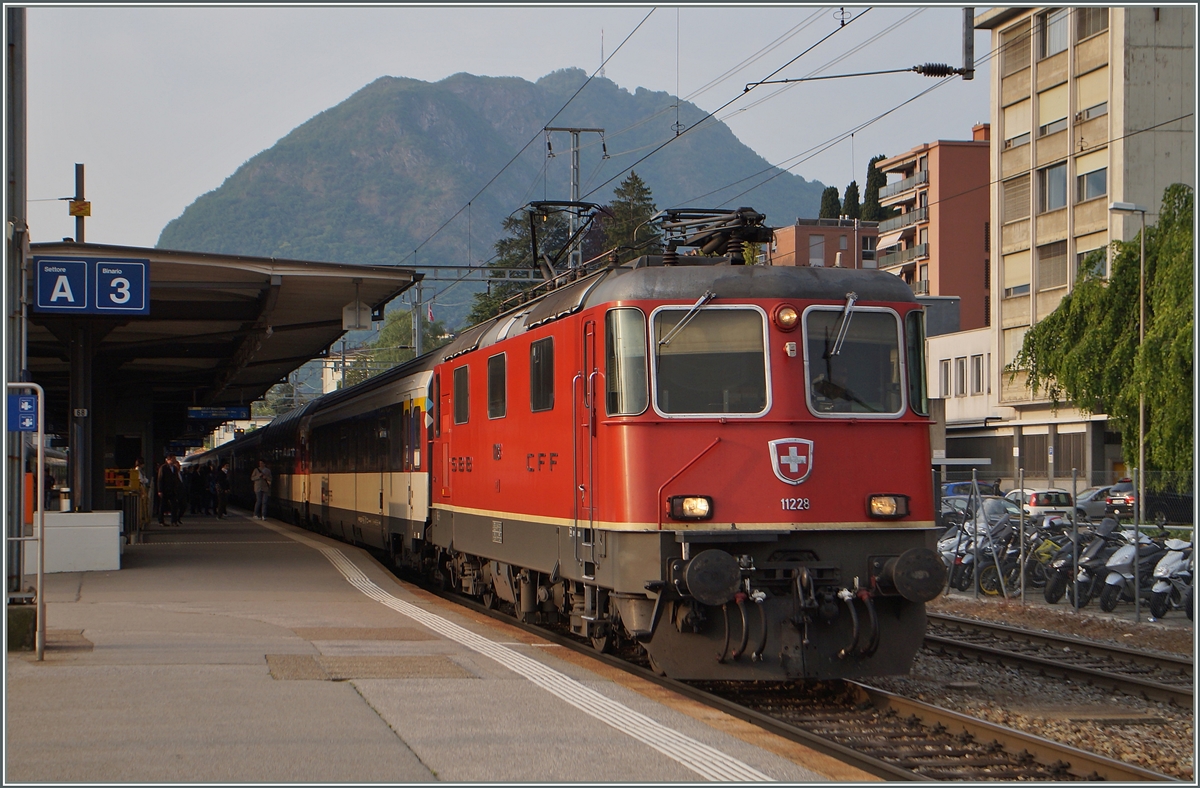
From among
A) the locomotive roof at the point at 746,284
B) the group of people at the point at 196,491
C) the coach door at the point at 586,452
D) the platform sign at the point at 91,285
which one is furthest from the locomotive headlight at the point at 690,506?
the group of people at the point at 196,491

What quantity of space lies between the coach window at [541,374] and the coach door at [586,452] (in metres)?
0.73

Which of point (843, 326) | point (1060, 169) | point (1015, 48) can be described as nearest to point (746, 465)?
point (843, 326)

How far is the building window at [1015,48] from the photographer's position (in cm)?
5200

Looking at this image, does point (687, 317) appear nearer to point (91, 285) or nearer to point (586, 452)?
point (586, 452)

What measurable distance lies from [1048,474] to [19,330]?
4431 centimetres

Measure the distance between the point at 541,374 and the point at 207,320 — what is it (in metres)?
13.2

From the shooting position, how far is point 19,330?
11406 mm

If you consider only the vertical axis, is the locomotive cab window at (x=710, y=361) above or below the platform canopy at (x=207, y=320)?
below

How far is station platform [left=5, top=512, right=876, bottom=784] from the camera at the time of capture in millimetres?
6770

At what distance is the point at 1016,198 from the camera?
5334cm

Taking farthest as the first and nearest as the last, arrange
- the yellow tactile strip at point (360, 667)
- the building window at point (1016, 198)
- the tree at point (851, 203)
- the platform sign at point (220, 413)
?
the tree at point (851, 203), the building window at point (1016, 198), the platform sign at point (220, 413), the yellow tactile strip at point (360, 667)

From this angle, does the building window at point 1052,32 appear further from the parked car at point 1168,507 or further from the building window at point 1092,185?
the parked car at point 1168,507

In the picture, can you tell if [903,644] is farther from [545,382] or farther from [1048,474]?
[1048,474]

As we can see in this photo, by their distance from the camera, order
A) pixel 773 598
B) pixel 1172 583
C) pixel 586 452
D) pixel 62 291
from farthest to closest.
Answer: pixel 1172 583
pixel 62 291
pixel 586 452
pixel 773 598
